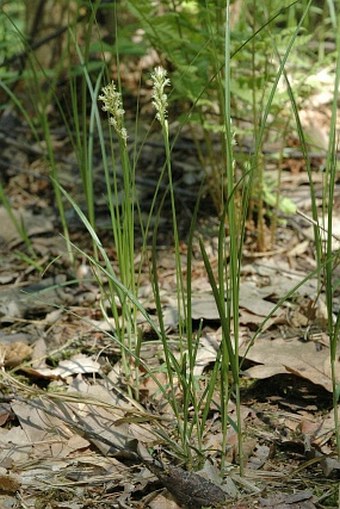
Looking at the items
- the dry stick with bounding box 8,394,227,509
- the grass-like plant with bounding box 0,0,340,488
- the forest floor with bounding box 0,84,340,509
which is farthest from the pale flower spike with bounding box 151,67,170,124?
the dry stick with bounding box 8,394,227,509

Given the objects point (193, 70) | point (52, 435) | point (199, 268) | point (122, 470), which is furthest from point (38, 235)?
point (122, 470)

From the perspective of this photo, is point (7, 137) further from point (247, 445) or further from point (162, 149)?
point (247, 445)

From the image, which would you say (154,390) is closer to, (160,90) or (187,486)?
(187,486)

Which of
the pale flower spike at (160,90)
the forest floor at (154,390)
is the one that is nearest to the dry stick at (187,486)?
the forest floor at (154,390)

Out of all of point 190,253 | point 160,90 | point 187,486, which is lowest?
point 187,486

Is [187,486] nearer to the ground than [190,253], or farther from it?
nearer to the ground

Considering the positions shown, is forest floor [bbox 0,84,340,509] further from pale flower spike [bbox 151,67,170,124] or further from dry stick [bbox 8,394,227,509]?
pale flower spike [bbox 151,67,170,124]

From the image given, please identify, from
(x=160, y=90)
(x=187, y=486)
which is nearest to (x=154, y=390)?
(x=187, y=486)

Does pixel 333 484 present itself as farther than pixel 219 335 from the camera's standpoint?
No

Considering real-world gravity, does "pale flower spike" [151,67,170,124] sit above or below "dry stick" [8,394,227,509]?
above
